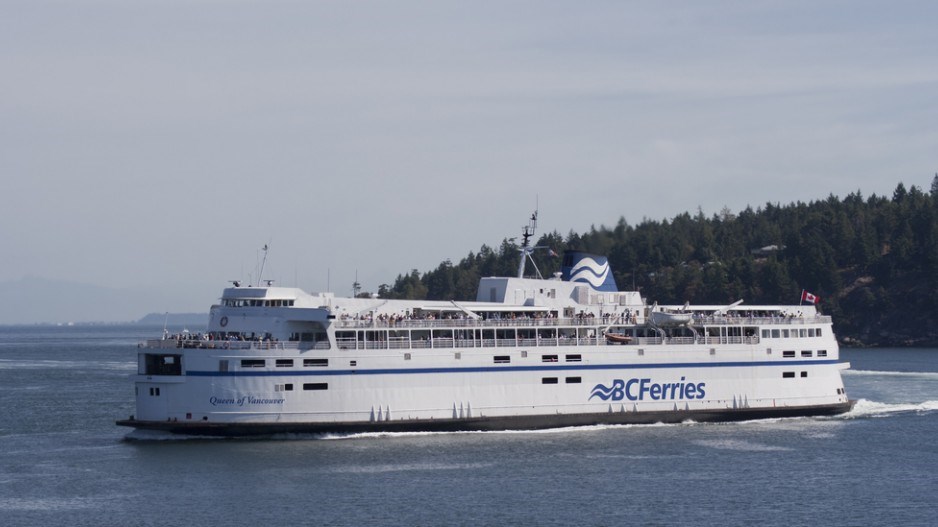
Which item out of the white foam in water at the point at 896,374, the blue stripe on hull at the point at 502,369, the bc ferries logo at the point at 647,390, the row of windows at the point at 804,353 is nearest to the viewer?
the blue stripe on hull at the point at 502,369

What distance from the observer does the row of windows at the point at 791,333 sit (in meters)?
52.8

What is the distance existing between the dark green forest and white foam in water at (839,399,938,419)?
5991cm

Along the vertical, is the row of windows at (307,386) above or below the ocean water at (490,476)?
above

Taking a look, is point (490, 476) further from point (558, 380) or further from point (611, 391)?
point (611, 391)

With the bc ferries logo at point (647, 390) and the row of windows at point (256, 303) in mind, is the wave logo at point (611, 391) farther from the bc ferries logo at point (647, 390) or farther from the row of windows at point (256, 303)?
the row of windows at point (256, 303)

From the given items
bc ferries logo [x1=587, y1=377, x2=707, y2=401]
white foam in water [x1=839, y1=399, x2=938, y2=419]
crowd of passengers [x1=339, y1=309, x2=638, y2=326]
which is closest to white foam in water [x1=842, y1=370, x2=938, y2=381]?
white foam in water [x1=839, y1=399, x2=938, y2=419]

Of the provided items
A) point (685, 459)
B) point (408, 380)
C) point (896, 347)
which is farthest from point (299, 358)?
point (896, 347)

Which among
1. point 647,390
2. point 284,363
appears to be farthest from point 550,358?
point 284,363

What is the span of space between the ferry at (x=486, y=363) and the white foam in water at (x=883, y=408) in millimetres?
2122

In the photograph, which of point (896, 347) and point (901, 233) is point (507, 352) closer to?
point (896, 347)

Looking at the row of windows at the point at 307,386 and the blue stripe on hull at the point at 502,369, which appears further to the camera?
the row of windows at the point at 307,386

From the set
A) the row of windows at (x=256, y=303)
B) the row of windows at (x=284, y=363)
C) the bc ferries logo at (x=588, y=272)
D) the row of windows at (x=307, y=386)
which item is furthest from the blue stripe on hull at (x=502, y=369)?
the bc ferries logo at (x=588, y=272)

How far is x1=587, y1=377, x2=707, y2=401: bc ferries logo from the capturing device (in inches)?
1946

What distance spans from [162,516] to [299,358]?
12.0m
